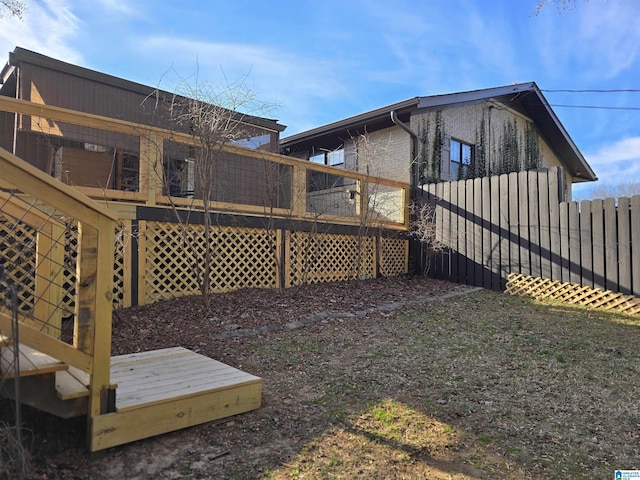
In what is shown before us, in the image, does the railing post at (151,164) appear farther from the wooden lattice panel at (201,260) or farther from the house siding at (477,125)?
the house siding at (477,125)

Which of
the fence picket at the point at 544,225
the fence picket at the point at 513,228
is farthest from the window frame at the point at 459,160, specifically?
the fence picket at the point at 544,225

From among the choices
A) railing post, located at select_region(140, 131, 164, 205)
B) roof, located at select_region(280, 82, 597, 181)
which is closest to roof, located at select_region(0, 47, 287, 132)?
railing post, located at select_region(140, 131, 164, 205)

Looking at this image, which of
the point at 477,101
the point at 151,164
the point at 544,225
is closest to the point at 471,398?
the point at 151,164

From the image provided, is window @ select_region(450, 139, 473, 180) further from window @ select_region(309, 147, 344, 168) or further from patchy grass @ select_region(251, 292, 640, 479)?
patchy grass @ select_region(251, 292, 640, 479)

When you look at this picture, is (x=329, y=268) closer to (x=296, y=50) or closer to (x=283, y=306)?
(x=283, y=306)

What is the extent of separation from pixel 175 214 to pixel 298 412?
3.64m

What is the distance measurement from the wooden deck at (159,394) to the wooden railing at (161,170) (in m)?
2.89

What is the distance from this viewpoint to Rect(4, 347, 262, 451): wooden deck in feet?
7.72

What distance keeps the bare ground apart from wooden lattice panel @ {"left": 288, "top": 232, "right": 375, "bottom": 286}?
1.18m

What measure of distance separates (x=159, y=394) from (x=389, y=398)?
1.77 meters

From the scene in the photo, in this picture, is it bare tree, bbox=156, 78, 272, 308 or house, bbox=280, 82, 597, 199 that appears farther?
house, bbox=280, 82, 597, 199

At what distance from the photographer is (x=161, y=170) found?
5.62 m

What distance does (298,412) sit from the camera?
3021 millimetres

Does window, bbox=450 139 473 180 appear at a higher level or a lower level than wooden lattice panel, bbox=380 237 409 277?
higher
